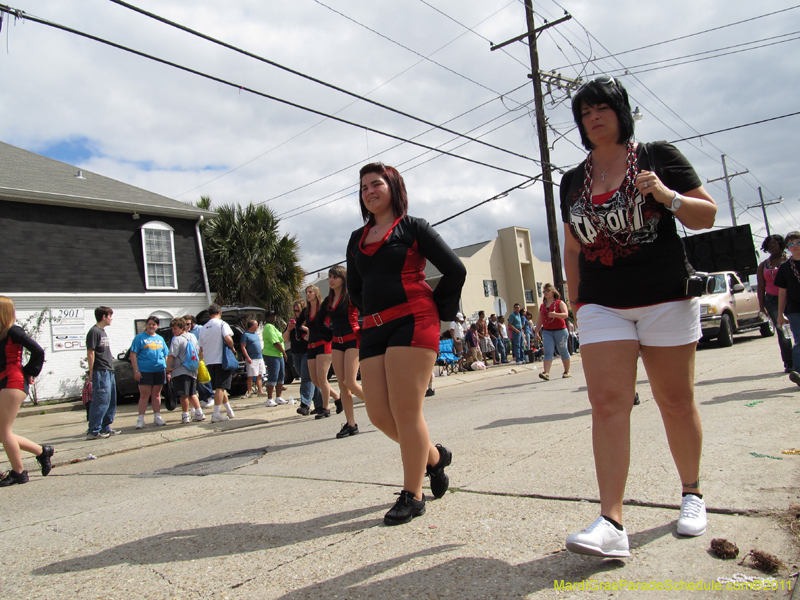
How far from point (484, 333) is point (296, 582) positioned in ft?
57.0

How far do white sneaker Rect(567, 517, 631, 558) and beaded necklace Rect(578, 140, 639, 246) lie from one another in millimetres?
1103

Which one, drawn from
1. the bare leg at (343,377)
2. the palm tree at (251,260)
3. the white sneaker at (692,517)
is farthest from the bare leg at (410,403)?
the palm tree at (251,260)

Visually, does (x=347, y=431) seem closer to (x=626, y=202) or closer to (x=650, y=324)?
(x=650, y=324)

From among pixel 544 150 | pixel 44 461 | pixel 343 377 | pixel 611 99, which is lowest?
pixel 44 461

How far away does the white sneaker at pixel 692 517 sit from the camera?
2.26 m

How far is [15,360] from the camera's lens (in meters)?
4.99

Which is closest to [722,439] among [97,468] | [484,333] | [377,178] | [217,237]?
[377,178]

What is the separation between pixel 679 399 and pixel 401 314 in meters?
1.35

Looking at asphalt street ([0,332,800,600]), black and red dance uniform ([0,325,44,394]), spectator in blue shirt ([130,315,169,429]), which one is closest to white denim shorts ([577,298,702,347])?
asphalt street ([0,332,800,600])

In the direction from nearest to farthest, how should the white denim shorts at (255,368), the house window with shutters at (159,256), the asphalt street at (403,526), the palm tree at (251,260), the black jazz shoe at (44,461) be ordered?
the asphalt street at (403,526)
the black jazz shoe at (44,461)
the white denim shorts at (255,368)
the house window with shutters at (159,256)
the palm tree at (251,260)

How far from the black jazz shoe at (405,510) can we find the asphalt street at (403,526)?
52 mm

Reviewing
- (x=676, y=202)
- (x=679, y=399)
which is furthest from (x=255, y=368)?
(x=676, y=202)

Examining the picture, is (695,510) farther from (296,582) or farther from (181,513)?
(181,513)

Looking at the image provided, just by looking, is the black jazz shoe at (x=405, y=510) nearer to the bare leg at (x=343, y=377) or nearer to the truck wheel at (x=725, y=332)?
the bare leg at (x=343, y=377)
